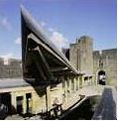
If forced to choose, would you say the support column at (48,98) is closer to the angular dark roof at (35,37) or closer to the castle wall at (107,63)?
the angular dark roof at (35,37)

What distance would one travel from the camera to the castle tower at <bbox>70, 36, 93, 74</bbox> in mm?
5812

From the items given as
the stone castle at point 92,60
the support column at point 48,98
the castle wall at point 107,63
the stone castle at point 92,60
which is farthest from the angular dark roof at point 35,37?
the castle wall at point 107,63

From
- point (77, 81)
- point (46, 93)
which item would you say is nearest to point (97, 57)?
point (77, 81)

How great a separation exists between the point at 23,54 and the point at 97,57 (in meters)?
3.28

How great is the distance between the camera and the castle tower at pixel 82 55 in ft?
19.1

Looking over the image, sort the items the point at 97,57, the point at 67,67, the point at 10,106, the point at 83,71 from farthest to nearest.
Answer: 1. the point at 97,57
2. the point at 83,71
3. the point at 67,67
4. the point at 10,106

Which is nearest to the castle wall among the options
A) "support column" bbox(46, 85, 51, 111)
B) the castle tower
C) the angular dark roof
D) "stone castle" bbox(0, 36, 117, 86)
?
"stone castle" bbox(0, 36, 117, 86)

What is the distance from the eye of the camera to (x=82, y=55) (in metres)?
5.75

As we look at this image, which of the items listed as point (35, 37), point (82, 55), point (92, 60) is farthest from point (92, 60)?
point (35, 37)

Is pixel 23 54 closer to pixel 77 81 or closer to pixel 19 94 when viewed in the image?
pixel 19 94

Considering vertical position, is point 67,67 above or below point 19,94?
above

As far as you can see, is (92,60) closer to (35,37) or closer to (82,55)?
(82,55)

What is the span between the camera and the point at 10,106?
3.63 m

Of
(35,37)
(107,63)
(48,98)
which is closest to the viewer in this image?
(35,37)
